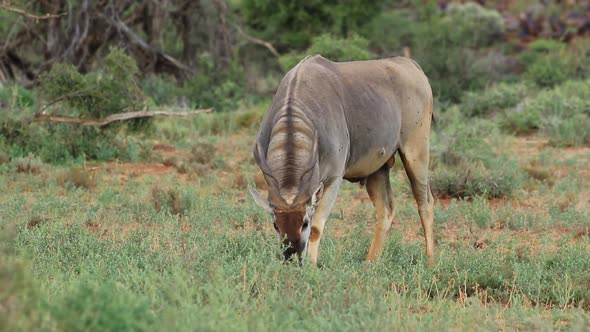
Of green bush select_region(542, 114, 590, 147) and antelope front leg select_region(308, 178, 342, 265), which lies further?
green bush select_region(542, 114, 590, 147)

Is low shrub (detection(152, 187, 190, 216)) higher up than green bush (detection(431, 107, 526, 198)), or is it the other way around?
low shrub (detection(152, 187, 190, 216))

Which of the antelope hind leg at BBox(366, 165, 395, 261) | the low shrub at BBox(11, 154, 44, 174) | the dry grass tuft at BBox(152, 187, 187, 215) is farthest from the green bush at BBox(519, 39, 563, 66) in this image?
the antelope hind leg at BBox(366, 165, 395, 261)

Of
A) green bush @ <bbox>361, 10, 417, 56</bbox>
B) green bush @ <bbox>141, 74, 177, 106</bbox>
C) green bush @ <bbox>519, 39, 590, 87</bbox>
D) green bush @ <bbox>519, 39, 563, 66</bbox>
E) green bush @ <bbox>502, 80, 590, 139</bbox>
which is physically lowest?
green bush @ <bbox>519, 39, 563, 66</bbox>

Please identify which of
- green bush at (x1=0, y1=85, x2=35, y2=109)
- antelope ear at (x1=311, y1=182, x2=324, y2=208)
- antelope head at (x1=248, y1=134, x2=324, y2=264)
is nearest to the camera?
antelope head at (x1=248, y1=134, x2=324, y2=264)

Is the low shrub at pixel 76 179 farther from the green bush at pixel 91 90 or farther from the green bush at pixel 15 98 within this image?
the green bush at pixel 15 98

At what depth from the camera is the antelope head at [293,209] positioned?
22.9 feet

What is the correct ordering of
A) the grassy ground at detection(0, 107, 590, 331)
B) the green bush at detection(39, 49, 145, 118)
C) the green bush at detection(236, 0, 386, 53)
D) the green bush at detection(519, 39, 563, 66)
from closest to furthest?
the grassy ground at detection(0, 107, 590, 331) < the green bush at detection(39, 49, 145, 118) < the green bush at detection(236, 0, 386, 53) < the green bush at detection(519, 39, 563, 66)

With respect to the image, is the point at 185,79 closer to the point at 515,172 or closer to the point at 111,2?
the point at 111,2

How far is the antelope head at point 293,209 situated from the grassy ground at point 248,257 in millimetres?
248

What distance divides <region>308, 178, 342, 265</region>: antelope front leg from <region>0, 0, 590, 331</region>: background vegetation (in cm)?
18

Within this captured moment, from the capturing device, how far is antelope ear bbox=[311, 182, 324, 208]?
A: 7.13 meters

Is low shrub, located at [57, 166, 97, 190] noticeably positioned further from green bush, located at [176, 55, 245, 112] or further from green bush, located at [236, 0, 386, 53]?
green bush, located at [236, 0, 386, 53]

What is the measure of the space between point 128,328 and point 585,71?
2167 cm

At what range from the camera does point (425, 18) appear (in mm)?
28297
